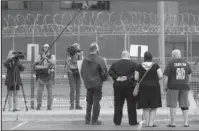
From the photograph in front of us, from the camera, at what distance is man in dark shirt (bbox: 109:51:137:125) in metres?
11.3

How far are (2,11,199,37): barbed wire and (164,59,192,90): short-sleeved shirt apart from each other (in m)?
10.9

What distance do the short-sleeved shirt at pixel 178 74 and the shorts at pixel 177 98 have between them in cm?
12

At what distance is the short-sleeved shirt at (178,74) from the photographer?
437 inches

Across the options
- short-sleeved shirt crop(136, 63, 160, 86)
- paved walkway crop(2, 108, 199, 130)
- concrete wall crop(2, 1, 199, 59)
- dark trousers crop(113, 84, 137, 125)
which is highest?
concrete wall crop(2, 1, 199, 59)

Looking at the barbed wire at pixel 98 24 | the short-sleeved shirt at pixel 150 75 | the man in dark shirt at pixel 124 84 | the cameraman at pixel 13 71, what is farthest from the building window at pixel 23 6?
the short-sleeved shirt at pixel 150 75

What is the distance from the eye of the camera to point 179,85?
437 inches

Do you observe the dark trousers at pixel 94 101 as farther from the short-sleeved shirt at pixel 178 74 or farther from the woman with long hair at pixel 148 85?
the short-sleeved shirt at pixel 178 74

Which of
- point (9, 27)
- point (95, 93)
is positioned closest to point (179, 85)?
point (95, 93)

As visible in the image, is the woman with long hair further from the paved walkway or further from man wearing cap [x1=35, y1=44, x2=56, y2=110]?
man wearing cap [x1=35, y1=44, x2=56, y2=110]

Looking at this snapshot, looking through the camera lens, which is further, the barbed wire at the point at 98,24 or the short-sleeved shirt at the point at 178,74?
the barbed wire at the point at 98,24

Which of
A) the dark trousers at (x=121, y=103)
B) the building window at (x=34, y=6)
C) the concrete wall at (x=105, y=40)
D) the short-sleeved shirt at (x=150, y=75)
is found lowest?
the dark trousers at (x=121, y=103)

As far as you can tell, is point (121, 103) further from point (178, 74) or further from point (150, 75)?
point (178, 74)

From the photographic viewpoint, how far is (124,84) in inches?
444

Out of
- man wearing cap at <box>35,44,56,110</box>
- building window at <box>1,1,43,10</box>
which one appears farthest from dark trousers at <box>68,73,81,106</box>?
building window at <box>1,1,43,10</box>
